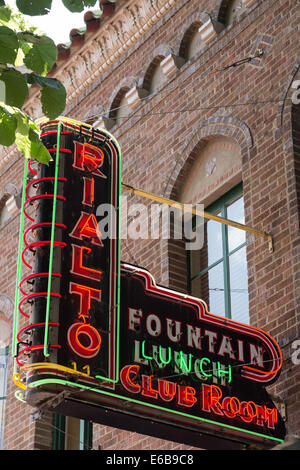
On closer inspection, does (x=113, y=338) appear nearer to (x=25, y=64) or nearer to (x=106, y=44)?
(x=25, y=64)

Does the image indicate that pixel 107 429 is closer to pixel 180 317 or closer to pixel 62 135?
pixel 180 317

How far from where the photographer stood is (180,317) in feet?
37.8

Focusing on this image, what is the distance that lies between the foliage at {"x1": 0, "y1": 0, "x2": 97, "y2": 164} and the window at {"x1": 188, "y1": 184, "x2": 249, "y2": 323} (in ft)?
22.5

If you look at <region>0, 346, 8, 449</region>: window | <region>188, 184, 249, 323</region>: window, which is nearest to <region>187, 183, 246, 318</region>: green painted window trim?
<region>188, 184, 249, 323</region>: window

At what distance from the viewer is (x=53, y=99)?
7.10 meters

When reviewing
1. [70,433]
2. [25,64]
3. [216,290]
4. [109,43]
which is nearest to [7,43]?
[25,64]

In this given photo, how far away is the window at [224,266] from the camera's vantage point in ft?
44.9

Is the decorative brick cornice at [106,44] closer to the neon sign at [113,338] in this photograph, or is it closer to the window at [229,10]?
the window at [229,10]

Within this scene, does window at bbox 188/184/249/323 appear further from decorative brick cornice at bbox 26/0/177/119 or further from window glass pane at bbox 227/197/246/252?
decorative brick cornice at bbox 26/0/177/119

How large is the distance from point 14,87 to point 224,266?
7.51 meters

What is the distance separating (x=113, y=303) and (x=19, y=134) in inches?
149

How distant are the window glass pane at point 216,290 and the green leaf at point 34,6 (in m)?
7.61

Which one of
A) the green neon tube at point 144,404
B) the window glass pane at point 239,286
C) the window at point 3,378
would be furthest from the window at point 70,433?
the green neon tube at point 144,404

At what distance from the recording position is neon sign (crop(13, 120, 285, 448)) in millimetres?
10266
